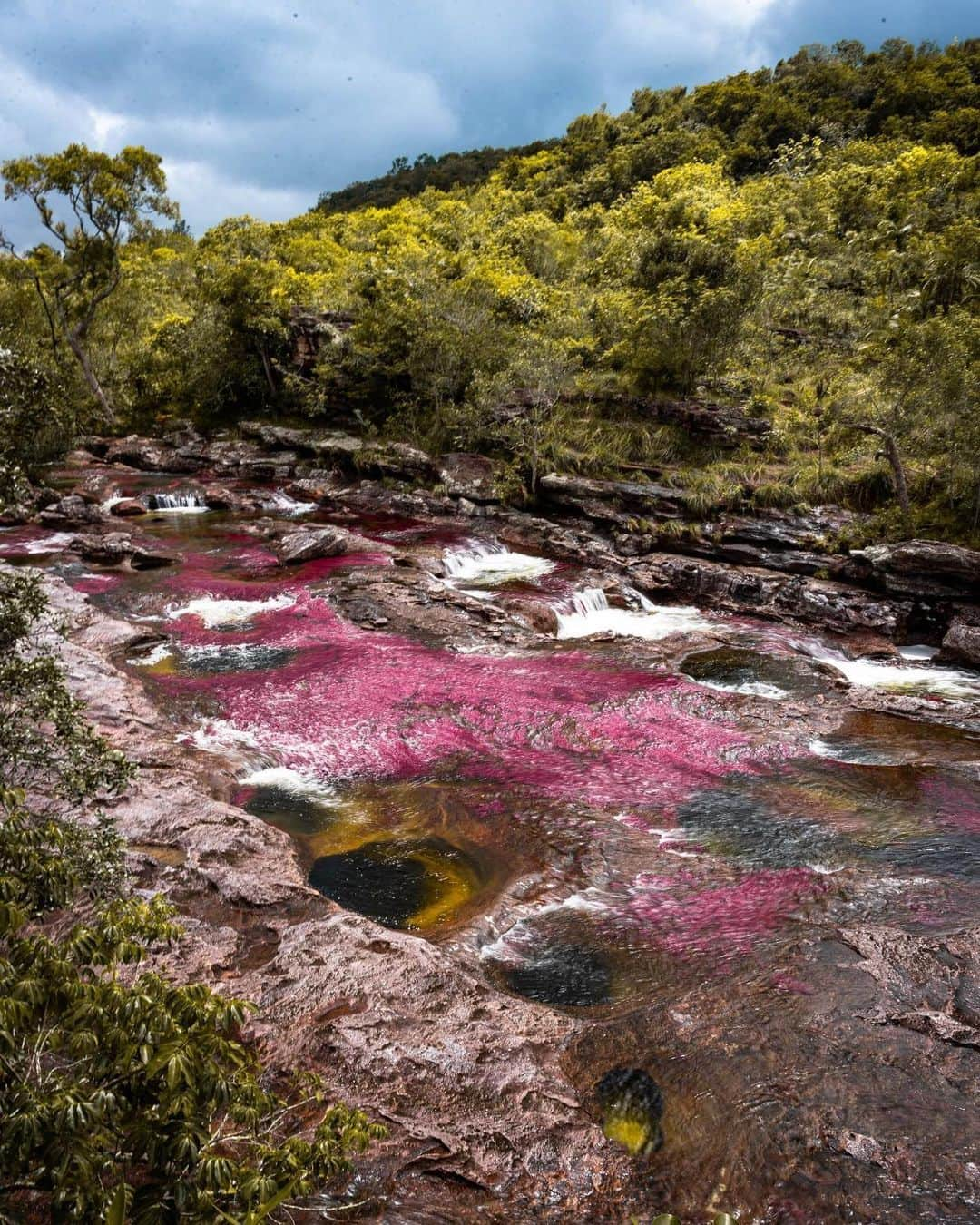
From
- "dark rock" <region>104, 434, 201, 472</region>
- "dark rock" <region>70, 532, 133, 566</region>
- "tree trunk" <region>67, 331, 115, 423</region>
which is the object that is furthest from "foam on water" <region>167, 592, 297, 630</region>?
"tree trunk" <region>67, 331, 115, 423</region>

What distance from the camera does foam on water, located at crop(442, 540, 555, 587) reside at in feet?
81.8

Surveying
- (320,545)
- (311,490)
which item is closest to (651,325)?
(311,490)

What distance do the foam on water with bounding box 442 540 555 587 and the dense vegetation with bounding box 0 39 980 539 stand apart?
4.61 m

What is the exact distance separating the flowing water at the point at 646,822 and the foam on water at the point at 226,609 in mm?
102

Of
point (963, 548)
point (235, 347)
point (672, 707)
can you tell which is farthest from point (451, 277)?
point (672, 707)

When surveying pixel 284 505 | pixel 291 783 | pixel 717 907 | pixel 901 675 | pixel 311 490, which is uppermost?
pixel 311 490

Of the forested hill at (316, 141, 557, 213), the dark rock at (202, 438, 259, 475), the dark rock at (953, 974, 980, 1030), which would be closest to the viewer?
the dark rock at (953, 974, 980, 1030)

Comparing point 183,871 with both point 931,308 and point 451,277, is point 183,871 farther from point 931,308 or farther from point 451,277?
point 451,277

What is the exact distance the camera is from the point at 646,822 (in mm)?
11227

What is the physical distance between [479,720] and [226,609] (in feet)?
32.0

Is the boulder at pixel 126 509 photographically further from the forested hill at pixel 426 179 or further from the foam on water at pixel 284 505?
the forested hill at pixel 426 179

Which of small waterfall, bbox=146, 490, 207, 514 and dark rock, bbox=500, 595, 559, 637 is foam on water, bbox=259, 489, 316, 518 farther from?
dark rock, bbox=500, 595, 559, 637

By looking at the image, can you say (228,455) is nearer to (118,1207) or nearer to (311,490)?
(311,490)

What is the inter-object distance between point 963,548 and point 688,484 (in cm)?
1019
